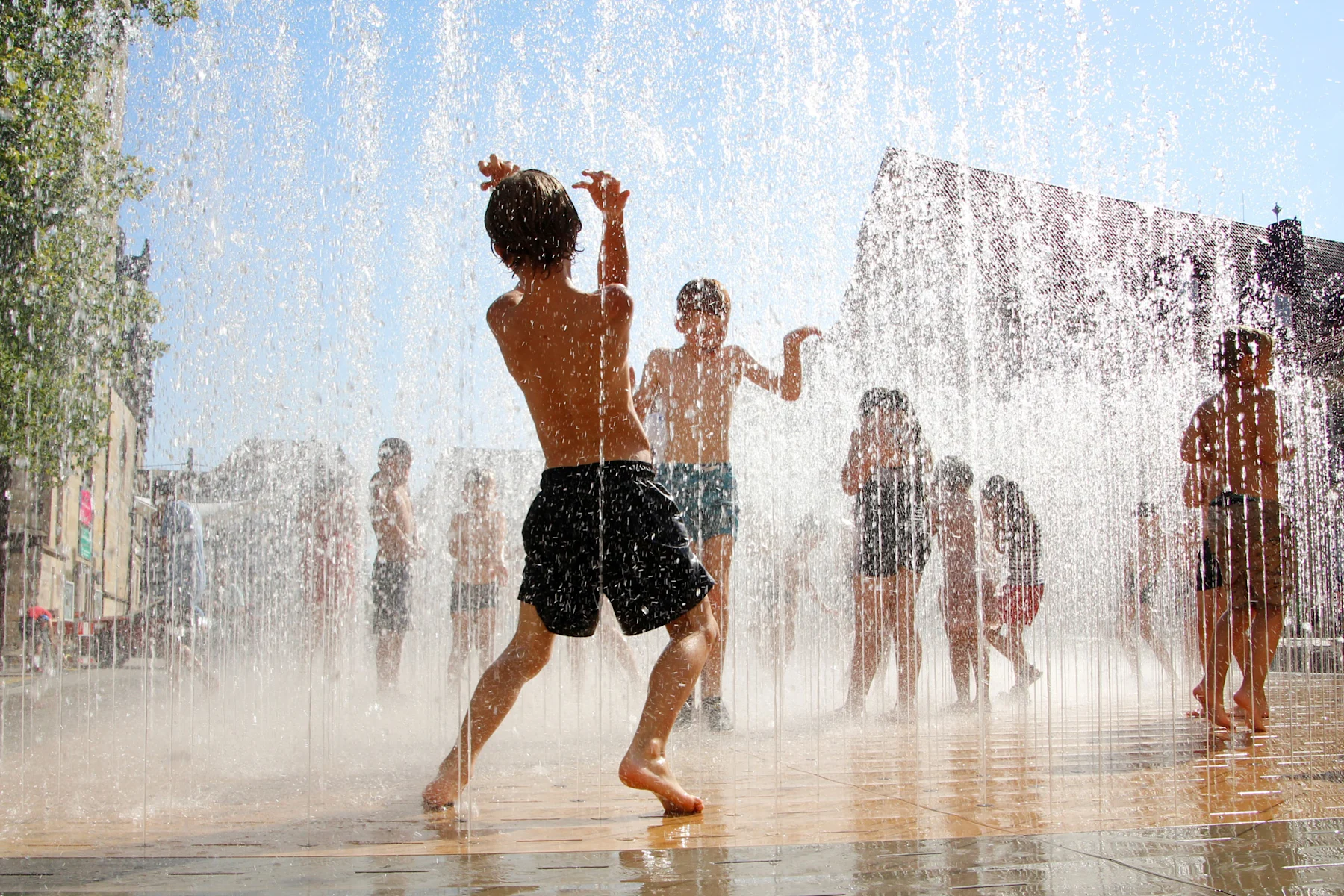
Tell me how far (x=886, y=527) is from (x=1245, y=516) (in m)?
1.53

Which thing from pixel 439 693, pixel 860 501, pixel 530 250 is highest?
pixel 530 250

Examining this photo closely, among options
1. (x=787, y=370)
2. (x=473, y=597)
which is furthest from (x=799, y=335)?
(x=473, y=597)

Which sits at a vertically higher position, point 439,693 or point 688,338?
point 688,338

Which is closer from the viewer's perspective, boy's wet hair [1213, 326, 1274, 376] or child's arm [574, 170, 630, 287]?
child's arm [574, 170, 630, 287]

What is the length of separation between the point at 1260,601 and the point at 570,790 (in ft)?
9.68

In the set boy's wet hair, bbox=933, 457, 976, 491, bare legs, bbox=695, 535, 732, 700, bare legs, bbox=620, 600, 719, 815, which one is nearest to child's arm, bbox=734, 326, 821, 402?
bare legs, bbox=695, 535, 732, 700

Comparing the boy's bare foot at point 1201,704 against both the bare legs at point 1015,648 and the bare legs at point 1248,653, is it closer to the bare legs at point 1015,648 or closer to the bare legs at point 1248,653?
the bare legs at point 1248,653

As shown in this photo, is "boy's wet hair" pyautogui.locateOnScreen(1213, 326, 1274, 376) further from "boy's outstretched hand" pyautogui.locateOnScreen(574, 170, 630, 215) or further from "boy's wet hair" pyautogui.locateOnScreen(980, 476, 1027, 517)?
"boy's outstretched hand" pyautogui.locateOnScreen(574, 170, 630, 215)

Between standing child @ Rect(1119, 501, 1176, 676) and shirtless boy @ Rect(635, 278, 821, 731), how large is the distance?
19.2ft

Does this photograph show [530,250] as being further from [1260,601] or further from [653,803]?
[1260,601]

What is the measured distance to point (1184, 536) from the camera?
9.80 meters

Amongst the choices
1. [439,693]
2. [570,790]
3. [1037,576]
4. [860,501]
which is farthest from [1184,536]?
[570,790]

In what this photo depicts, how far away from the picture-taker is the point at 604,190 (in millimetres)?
2850

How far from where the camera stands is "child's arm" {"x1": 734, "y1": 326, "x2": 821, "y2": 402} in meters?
4.18
